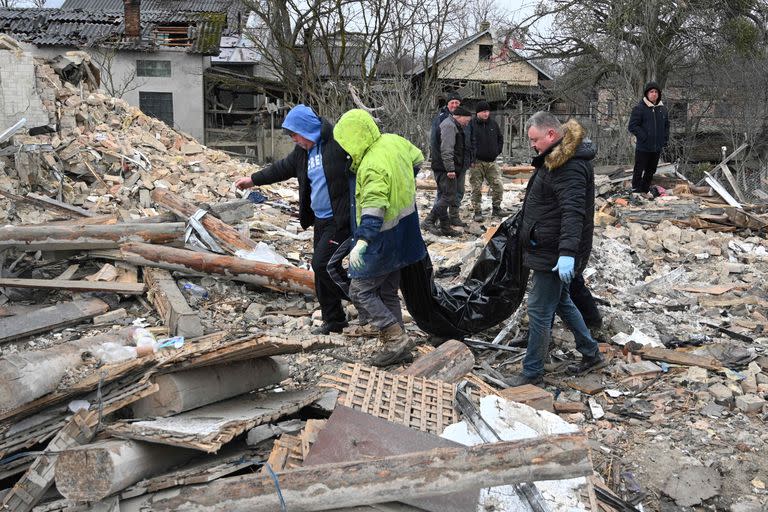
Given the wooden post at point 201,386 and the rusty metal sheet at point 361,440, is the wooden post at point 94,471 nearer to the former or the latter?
the wooden post at point 201,386

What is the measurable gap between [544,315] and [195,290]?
354 cm

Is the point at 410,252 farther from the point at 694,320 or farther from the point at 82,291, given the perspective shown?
the point at 82,291

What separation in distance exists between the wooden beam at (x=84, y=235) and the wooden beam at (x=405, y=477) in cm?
489

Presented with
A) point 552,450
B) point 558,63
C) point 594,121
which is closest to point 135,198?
point 552,450

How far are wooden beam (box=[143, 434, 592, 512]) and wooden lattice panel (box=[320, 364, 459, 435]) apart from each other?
886mm

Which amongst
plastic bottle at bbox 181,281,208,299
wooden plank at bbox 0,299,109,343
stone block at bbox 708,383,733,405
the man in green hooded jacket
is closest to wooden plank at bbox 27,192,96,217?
wooden plank at bbox 0,299,109,343

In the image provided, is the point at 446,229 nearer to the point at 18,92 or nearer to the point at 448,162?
the point at 448,162

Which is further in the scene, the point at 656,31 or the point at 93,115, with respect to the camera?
the point at 656,31

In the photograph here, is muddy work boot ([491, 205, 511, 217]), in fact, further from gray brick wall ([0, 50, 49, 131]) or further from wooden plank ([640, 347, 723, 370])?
gray brick wall ([0, 50, 49, 131])

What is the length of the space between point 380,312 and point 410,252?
1.55 feet

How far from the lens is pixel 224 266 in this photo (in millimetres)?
6957

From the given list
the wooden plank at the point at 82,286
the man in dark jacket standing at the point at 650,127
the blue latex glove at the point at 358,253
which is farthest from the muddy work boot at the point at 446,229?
the blue latex glove at the point at 358,253

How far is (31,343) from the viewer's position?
6.15m

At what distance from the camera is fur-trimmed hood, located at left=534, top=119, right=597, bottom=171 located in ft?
14.5
